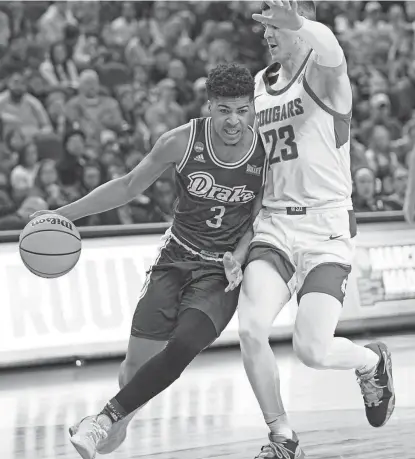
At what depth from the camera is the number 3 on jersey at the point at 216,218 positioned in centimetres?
504

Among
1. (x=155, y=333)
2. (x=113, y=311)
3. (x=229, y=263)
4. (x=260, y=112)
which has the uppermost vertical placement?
(x=260, y=112)

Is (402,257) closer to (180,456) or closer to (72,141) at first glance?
(72,141)

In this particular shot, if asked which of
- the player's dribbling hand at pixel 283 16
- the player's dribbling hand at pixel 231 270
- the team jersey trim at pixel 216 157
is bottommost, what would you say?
the player's dribbling hand at pixel 231 270

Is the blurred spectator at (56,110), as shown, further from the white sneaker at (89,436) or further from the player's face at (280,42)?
the white sneaker at (89,436)

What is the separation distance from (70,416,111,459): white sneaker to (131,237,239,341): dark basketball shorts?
19.9 inches

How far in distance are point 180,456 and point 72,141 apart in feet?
20.3

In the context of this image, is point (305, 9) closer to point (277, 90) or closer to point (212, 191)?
point (277, 90)

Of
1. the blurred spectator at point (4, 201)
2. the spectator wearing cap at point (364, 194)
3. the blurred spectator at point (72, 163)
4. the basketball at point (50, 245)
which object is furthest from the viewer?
the spectator wearing cap at point (364, 194)

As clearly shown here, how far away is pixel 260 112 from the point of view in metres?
5.10

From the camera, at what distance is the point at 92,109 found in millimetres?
11547

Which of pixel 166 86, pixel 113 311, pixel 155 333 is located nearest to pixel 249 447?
pixel 155 333

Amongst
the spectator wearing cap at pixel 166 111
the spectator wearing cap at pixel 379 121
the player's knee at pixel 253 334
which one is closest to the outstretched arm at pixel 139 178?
the player's knee at pixel 253 334

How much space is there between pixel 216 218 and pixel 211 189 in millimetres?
160

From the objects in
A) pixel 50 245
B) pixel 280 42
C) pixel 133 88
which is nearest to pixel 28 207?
pixel 133 88
